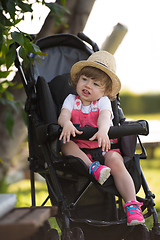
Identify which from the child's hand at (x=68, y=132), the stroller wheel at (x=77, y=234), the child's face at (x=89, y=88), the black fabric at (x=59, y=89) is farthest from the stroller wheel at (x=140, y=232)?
the black fabric at (x=59, y=89)

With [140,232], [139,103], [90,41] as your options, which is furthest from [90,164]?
[139,103]

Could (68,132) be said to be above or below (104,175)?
above

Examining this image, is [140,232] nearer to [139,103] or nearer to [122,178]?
[122,178]

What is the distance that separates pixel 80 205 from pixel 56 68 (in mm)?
1141

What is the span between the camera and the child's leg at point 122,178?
5.62 ft

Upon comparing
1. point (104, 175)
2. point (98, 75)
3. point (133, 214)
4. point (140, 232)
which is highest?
point (98, 75)

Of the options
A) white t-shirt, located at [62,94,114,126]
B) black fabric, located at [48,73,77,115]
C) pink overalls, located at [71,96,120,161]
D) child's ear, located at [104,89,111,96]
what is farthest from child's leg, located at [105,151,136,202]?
black fabric, located at [48,73,77,115]

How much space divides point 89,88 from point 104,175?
0.66m

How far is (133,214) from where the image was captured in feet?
5.35

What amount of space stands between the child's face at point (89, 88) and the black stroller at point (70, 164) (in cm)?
23

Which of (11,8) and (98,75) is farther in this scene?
(98,75)

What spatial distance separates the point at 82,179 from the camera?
194cm

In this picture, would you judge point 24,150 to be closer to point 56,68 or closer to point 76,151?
point 56,68

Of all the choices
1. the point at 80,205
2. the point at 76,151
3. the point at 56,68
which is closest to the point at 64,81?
the point at 56,68
